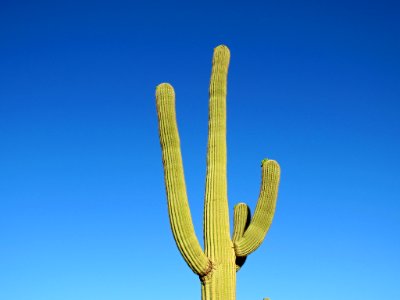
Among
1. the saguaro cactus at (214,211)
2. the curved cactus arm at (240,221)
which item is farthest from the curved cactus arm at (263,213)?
the curved cactus arm at (240,221)

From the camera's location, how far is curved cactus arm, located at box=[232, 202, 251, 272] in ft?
34.7

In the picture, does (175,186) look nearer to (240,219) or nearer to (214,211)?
(214,211)

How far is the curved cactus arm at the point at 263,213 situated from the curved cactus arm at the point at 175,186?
758 mm

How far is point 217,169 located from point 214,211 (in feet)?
2.67

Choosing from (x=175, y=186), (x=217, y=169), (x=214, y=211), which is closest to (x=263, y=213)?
(x=214, y=211)

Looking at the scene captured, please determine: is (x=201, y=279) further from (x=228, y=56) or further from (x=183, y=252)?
(x=228, y=56)

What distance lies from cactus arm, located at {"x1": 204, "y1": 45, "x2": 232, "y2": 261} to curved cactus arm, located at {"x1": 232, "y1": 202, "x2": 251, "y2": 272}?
36 cm

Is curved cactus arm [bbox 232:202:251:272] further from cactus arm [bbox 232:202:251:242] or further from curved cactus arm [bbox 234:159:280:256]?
curved cactus arm [bbox 234:159:280:256]

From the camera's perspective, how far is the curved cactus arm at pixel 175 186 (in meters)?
9.98

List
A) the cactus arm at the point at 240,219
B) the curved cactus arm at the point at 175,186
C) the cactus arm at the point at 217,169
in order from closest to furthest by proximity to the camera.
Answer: the curved cactus arm at the point at 175,186 → the cactus arm at the point at 217,169 → the cactus arm at the point at 240,219

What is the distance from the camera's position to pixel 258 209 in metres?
10.5

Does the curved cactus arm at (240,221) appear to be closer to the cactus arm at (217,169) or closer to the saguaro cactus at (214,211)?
the saguaro cactus at (214,211)

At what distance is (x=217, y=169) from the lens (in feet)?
35.2

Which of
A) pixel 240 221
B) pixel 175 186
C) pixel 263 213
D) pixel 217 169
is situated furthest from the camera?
pixel 240 221
